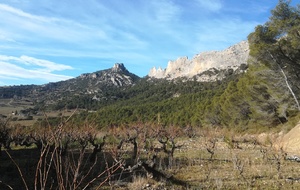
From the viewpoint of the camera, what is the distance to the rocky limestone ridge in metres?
109

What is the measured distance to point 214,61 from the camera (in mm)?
118938

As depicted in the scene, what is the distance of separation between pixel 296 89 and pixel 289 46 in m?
3.33

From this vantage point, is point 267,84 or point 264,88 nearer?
point 267,84

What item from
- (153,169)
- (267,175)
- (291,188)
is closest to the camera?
(291,188)

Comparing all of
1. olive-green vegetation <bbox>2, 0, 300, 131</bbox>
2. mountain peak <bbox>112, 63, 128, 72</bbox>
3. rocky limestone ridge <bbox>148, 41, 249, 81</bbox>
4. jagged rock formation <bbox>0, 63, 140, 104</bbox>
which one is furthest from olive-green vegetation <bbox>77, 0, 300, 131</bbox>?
mountain peak <bbox>112, 63, 128, 72</bbox>

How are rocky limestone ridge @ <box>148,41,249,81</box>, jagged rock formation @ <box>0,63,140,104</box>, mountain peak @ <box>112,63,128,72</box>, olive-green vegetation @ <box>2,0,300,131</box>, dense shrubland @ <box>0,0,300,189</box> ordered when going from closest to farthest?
1. dense shrubland @ <box>0,0,300,189</box>
2. olive-green vegetation @ <box>2,0,300,131</box>
3. rocky limestone ridge @ <box>148,41,249,81</box>
4. jagged rock formation @ <box>0,63,140,104</box>
5. mountain peak @ <box>112,63,128,72</box>

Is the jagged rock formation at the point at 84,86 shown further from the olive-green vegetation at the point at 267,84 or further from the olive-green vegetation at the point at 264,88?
the olive-green vegetation at the point at 267,84

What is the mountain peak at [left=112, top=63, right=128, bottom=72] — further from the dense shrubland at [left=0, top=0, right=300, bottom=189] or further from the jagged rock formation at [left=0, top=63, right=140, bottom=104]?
the dense shrubland at [left=0, top=0, right=300, bottom=189]

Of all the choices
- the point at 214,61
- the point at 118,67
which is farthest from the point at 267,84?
the point at 118,67

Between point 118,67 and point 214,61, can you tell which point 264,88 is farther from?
point 118,67

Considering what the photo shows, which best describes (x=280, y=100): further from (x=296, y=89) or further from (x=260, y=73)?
(x=260, y=73)

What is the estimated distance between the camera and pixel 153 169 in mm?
8945

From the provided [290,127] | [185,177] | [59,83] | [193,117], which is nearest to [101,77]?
[59,83]

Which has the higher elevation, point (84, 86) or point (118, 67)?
point (118, 67)
